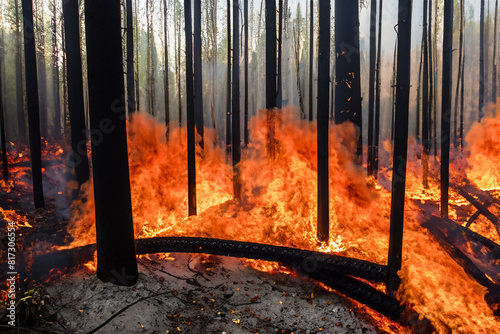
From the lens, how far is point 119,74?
4.89 meters

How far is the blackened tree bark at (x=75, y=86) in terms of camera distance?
30.1ft

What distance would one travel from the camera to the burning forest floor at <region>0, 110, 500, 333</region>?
15.5ft

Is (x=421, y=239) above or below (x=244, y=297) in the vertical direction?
above

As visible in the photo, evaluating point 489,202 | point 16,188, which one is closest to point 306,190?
point 489,202

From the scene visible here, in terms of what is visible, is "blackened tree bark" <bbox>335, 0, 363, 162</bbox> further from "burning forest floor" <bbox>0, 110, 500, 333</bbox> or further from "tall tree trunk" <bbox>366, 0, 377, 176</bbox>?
"tall tree trunk" <bbox>366, 0, 377, 176</bbox>

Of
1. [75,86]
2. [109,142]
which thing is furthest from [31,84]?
[109,142]

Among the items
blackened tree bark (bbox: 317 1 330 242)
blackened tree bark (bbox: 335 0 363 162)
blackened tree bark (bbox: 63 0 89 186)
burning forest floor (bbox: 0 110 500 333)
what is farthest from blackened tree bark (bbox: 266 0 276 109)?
blackened tree bark (bbox: 63 0 89 186)

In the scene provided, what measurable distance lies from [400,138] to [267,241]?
3885 mm

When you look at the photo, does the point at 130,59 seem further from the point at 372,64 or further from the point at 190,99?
the point at 372,64

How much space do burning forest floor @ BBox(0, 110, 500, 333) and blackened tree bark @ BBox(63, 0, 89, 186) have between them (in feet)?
2.58

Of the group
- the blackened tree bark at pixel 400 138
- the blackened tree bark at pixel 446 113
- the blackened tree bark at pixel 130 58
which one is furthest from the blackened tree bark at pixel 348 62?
the blackened tree bark at pixel 130 58

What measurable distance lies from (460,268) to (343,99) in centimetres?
502

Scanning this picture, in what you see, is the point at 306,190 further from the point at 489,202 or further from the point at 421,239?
the point at 489,202

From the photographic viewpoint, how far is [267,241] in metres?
7.47
